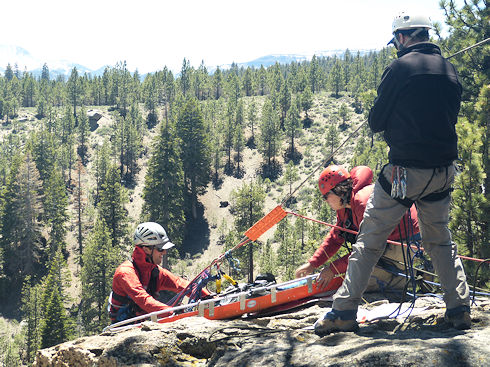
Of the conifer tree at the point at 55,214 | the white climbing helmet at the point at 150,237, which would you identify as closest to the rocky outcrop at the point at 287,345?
the white climbing helmet at the point at 150,237

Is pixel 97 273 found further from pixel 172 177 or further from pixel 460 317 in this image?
pixel 460 317

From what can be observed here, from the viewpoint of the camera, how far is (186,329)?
4.51 m

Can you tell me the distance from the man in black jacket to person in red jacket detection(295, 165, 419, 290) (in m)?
1.14

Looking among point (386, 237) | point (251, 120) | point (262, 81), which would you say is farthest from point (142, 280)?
point (262, 81)

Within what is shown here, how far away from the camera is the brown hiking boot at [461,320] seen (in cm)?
389

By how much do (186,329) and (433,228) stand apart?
104 inches

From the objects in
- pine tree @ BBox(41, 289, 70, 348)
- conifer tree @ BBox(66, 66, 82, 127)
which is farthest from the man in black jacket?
conifer tree @ BBox(66, 66, 82, 127)

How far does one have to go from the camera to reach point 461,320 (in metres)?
3.91

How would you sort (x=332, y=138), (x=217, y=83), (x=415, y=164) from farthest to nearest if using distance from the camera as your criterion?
(x=217, y=83) → (x=332, y=138) → (x=415, y=164)

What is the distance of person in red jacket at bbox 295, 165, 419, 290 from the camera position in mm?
5415

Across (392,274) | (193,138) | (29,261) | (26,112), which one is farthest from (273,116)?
(26,112)

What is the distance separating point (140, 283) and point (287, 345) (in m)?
2.42

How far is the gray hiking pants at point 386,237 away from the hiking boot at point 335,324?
66 mm

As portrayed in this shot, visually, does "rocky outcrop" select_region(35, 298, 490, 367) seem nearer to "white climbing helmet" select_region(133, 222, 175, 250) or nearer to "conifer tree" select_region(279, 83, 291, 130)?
"white climbing helmet" select_region(133, 222, 175, 250)
